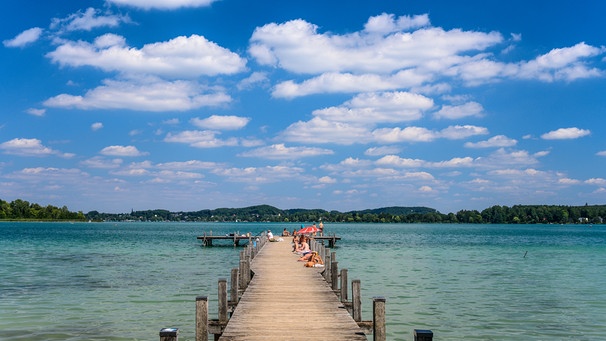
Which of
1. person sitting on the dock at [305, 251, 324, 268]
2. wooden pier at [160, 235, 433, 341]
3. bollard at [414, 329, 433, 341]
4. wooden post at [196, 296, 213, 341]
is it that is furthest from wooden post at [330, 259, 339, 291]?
bollard at [414, 329, 433, 341]

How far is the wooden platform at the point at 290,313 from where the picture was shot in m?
12.9

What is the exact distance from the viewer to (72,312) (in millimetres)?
23328

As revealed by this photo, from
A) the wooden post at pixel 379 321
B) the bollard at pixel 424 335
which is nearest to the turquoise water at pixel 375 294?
the wooden post at pixel 379 321

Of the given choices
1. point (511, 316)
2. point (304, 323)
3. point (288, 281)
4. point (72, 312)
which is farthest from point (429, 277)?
point (304, 323)

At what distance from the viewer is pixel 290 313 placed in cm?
1543

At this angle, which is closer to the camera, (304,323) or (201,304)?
(201,304)

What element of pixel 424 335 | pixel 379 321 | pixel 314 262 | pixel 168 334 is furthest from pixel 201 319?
pixel 314 262

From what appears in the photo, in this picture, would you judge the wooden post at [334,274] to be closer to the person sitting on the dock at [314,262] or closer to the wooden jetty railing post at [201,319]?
the person sitting on the dock at [314,262]

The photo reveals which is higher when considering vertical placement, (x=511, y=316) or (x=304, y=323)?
(x=304, y=323)

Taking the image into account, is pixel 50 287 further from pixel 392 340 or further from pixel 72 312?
pixel 392 340

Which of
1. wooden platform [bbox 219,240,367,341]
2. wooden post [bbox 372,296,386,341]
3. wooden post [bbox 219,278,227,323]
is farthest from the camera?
wooden post [bbox 219,278,227,323]

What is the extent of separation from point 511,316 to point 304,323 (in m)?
12.4

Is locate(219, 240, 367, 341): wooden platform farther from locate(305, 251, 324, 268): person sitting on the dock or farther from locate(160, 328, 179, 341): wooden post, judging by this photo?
locate(305, 251, 324, 268): person sitting on the dock

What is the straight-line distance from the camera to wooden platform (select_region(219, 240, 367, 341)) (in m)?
12.9
